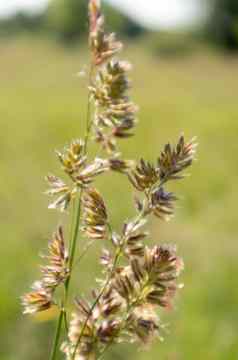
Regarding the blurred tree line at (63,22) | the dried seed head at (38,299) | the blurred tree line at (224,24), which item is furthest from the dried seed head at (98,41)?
the blurred tree line at (224,24)

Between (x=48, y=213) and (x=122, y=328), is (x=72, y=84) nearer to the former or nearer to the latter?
(x=48, y=213)

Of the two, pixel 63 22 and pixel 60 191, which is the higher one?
pixel 63 22

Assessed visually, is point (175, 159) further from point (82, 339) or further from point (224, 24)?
point (224, 24)

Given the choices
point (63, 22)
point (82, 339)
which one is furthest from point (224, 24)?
point (82, 339)

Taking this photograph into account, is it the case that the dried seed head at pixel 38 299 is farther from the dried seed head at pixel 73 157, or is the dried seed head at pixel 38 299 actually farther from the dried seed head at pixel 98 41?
the dried seed head at pixel 98 41

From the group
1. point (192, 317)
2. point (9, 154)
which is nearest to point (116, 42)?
point (192, 317)

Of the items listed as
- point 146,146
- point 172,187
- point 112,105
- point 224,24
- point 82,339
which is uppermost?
point 224,24
